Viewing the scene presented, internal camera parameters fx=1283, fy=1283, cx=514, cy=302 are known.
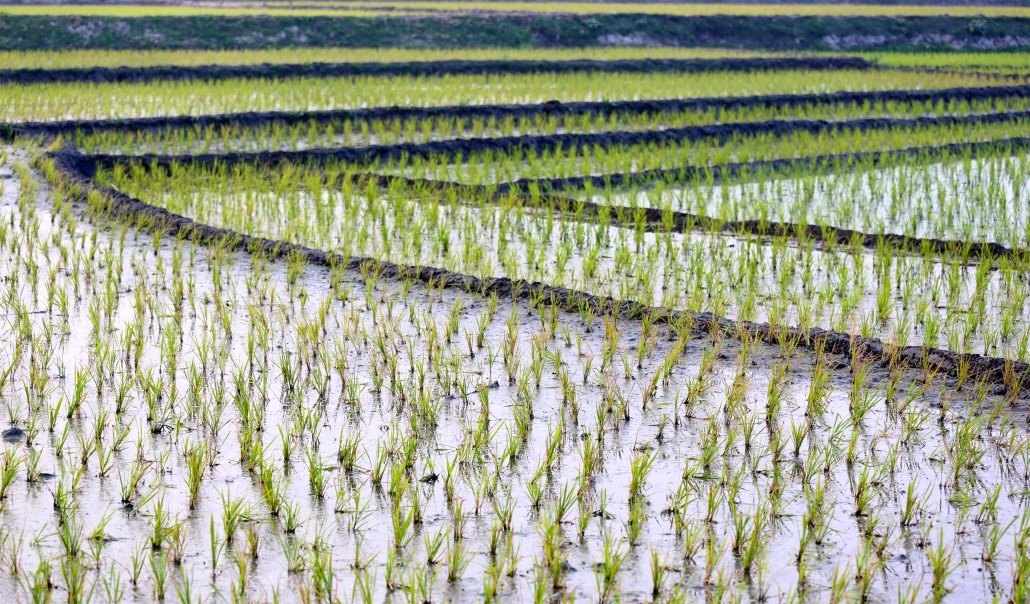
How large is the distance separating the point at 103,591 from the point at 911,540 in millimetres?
1735

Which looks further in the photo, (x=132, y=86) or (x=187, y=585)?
(x=132, y=86)

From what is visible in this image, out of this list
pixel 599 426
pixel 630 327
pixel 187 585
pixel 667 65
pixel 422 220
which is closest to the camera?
pixel 187 585

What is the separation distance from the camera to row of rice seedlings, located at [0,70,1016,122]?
11.2 metres

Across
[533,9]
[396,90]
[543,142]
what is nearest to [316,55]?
[396,90]

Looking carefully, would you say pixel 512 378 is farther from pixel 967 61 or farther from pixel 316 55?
pixel 967 61

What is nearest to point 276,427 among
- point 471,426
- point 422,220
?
point 471,426

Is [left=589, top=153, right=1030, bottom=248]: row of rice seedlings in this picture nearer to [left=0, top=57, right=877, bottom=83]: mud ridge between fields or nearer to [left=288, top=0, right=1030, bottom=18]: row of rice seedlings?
[left=0, top=57, right=877, bottom=83]: mud ridge between fields

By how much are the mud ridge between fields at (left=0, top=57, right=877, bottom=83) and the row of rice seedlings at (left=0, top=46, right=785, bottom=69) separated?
0.59 m

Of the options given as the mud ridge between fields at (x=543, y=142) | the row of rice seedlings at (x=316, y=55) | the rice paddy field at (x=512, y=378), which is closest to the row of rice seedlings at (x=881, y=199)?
the rice paddy field at (x=512, y=378)

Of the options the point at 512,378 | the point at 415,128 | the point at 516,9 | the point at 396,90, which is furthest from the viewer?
the point at 516,9

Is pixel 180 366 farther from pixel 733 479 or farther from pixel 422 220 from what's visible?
pixel 422 220

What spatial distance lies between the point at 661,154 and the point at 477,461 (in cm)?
632

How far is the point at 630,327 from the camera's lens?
459 centimetres

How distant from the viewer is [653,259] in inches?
224
